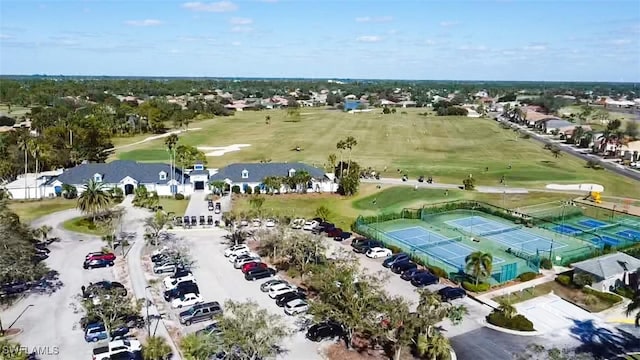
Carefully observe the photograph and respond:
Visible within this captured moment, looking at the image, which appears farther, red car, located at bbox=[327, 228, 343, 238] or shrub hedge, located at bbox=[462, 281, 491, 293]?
red car, located at bbox=[327, 228, 343, 238]

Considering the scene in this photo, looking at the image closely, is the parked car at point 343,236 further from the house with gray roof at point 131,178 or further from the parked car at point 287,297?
the house with gray roof at point 131,178

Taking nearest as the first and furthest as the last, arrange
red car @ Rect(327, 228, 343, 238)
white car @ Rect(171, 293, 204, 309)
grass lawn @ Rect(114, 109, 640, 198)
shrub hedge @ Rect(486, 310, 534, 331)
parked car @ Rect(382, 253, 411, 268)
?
shrub hedge @ Rect(486, 310, 534, 331) → white car @ Rect(171, 293, 204, 309) → parked car @ Rect(382, 253, 411, 268) → red car @ Rect(327, 228, 343, 238) → grass lawn @ Rect(114, 109, 640, 198)

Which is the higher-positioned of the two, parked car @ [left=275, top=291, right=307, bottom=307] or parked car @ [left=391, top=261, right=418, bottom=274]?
parked car @ [left=391, top=261, right=418, bottom=274]

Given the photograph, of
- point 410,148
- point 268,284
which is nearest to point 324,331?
point 268,284

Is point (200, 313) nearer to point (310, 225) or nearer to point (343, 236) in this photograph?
point (343, 236)

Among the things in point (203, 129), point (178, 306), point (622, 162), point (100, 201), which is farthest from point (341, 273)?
point (203, 129)

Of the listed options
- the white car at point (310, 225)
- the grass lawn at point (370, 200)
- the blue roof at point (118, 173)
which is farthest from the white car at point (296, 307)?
the blue roof at point (118, 173)

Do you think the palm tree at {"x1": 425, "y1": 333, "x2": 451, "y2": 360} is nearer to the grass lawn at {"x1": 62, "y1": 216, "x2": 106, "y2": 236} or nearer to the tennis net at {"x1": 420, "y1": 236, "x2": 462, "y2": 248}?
the tennis net at {"x1": 420, "y1": 236, "x2": 462, "y2": 248}

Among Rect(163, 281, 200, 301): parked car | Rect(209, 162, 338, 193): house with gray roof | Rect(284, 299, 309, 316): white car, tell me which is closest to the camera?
Rect(284, 299, 309, 316): white car

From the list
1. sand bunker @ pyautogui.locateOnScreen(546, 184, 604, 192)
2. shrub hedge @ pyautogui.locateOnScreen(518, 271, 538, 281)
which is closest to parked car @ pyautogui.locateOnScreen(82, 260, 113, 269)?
shrub hedge @ pyautogui.locateOnScreen(518, 271, 538, 281)
